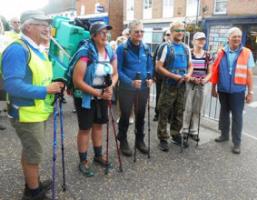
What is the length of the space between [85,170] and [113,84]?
117 centimetres

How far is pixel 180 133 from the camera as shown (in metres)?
5.15

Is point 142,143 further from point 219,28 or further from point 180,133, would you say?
point 219,28

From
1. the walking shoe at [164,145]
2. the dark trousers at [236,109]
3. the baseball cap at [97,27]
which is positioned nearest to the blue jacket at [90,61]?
the baseball cap at [97,27]

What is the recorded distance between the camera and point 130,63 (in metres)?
4.34

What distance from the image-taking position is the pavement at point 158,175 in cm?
350

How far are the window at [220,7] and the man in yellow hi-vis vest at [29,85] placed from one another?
2133 cm

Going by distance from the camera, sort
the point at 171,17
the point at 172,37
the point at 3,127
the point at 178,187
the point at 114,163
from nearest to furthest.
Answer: the point at 178,187 < the point at 114,163 < the point at 172,37 < the point at 3,127 < the point at 171,17

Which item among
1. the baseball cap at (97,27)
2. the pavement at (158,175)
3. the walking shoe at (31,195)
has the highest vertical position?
the baseball cap at (97,27)

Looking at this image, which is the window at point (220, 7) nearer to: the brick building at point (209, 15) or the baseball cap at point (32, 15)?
the brick building at point (209, 15)

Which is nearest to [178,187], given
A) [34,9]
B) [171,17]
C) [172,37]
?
[172,37]

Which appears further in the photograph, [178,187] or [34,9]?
[178,187]

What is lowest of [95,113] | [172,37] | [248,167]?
[248,167]

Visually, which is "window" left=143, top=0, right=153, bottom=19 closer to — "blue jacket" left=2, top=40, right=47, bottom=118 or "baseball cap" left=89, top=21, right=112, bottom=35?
"baseball cap" left=89, top=21, right=112, bottom=35

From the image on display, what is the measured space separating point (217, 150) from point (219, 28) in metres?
19.1
